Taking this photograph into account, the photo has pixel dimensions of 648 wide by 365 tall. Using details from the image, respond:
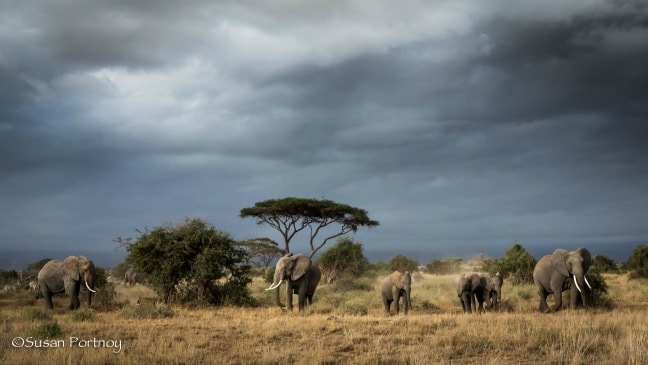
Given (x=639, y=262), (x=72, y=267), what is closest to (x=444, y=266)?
(x=639, y=262)

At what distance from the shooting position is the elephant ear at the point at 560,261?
61.9 ft

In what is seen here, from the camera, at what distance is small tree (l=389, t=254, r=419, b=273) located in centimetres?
4344

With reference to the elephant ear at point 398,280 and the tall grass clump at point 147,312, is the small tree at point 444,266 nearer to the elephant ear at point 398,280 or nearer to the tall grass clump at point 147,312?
the elephant ear at point 398,280

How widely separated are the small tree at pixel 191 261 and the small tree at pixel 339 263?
1705 centimetres

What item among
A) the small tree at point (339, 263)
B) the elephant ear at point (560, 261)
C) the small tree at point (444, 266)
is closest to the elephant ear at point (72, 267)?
the elephant ear at point (560, 261)

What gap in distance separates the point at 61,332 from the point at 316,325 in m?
6.10

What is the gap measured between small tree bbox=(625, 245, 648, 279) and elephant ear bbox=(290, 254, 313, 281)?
27.9 metres

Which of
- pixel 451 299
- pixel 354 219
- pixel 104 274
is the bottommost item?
pixel 451 299

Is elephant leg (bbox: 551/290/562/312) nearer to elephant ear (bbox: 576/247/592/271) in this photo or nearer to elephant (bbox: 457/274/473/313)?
elephant ear (bbox: 576/247/592/271)

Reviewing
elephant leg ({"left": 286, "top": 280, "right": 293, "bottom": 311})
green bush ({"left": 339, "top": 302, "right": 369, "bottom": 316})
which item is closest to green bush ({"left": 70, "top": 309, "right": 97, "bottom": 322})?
elephant leg ({"left": 286, "top": 280, "right": 293, "bottom": 311})

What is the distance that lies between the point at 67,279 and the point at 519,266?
2470 cm

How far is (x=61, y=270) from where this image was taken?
63.9 feet

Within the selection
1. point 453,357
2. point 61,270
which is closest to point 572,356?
point 453,357

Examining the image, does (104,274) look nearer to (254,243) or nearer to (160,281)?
(160,281)
